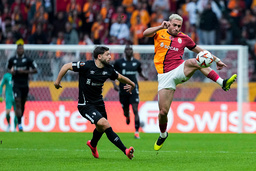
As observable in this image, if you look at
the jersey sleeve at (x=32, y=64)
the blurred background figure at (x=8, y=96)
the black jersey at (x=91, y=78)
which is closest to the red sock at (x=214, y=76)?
the black jersey at (x=91, y=78)

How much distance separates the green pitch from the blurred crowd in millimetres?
7188

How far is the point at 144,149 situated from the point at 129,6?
1127cm

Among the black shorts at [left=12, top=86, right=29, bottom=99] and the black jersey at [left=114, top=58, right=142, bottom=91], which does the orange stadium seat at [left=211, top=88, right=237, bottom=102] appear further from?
the black shorts at [left=12, top=86, right=29, bottom=99]

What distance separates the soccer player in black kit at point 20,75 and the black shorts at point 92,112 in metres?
7.83

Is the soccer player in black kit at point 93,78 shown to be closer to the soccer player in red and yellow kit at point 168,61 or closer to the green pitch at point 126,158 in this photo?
the green pitch at point 126,158

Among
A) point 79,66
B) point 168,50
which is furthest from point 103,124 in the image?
point 168,50

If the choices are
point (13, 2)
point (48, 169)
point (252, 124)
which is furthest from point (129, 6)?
point (48, 169)

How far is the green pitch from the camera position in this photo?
8438mm

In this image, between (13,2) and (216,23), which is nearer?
(216,23)

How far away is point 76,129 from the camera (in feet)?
59.5

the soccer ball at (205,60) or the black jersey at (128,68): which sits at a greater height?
the soccer ball at (205,60)

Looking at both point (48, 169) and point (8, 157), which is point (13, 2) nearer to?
point (8, 157)

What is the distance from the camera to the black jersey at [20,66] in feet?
56.8

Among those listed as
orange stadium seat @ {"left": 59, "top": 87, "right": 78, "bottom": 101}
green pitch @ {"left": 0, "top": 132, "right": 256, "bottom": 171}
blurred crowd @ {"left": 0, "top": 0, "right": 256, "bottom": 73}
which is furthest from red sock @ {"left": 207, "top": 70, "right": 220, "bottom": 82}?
blurred crowd @ {"left": 0, "top": 0, "right": 256, "bottom": 73}
